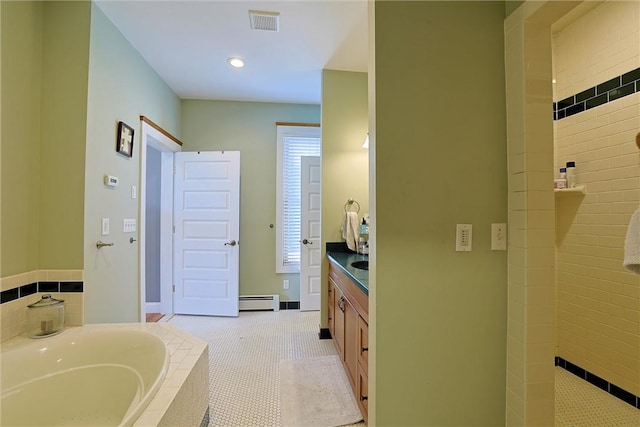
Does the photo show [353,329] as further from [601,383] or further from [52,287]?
[52,287]

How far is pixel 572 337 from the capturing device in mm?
2109

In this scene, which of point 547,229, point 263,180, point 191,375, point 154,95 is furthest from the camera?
point 263,180

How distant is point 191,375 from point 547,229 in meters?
1.70

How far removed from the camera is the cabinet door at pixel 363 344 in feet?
5.04

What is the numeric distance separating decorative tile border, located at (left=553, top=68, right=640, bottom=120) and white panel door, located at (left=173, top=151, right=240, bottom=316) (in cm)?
316

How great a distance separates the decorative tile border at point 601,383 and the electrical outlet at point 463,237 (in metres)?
1.75

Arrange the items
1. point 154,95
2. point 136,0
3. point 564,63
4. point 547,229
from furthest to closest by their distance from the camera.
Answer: point 154,95
point 564,63
point 136,0
point 547,229

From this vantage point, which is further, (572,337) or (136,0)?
(572,337)

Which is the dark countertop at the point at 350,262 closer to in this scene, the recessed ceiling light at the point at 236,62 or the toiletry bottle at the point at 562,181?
the toiletry bottle at the point at 562,181

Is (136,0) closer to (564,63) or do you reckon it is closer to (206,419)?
(206,419)

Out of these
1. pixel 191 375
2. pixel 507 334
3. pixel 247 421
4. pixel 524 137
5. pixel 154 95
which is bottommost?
pixel 247 421

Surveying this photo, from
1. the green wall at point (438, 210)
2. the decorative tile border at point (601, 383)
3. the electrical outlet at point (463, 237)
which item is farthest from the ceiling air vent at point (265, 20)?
the decorative tile border at point (601, 383)

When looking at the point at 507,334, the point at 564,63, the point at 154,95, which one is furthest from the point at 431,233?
the point at 154,95

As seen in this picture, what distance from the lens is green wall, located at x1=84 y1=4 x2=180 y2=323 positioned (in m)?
1.82
